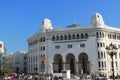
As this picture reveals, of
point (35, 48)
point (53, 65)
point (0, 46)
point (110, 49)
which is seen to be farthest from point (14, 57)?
point (110, 49)

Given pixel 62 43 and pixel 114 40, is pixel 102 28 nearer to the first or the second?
pixel 114 40

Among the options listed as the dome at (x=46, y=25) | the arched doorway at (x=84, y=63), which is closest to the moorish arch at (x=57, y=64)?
the arched doorway at (x=84, y=63)

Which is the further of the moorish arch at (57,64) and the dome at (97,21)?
the moorish arch at (57,64)

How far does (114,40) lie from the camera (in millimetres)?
92562

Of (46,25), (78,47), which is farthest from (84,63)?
(46,25)

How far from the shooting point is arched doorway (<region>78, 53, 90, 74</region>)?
9135 cm

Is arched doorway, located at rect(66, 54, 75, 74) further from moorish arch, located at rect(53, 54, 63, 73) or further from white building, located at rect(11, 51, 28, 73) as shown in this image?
white building, located at rect(11, 51, 28, 73)

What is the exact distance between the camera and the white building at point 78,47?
3450 inches

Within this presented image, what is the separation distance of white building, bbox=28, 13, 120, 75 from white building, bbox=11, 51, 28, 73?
2815 centimetres

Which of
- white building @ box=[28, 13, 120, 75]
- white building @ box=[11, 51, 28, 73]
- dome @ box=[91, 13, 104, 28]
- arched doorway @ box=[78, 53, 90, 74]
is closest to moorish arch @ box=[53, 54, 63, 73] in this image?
white building @ box=[28, 13, 120, 75]

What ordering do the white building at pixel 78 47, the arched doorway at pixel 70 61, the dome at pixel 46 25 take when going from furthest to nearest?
the dome at pixel 46 25, the arched doorway at pixel 70 61, the white building at pixel 78 47

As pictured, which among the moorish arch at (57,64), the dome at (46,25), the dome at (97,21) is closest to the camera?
the dome at (97,21)

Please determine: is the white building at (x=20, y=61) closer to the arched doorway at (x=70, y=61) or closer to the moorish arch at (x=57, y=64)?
the moorish arch at (x=57, y=64)

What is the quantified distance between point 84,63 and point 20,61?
42.1 metres
